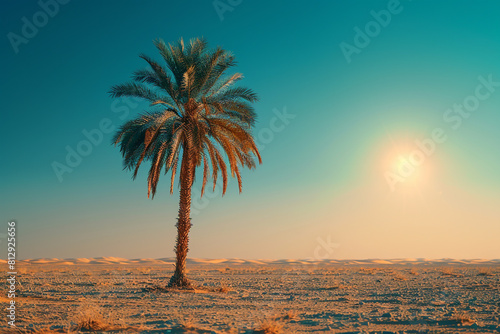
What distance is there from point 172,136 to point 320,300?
9986 mm

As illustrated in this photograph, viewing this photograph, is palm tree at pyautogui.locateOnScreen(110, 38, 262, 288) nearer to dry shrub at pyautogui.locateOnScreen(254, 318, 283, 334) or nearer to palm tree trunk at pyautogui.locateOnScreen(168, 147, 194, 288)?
palm tree trunk at pyautogui.locateOnScreen(168, 147, 194, 288)

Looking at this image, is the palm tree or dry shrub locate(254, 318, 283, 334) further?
the palm tree

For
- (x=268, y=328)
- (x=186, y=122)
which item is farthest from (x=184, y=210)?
(x=268, y=328)

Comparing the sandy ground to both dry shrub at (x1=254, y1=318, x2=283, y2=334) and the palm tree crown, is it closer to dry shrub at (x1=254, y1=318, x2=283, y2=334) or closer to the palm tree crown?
dry shrub at (x1=254, y1=318, x2=283, y2=334)

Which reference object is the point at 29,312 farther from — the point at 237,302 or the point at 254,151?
the point at 254,151

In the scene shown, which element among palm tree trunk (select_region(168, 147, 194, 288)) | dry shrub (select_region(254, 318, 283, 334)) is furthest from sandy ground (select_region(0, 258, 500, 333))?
palm tree trunk (select_region(168, 147, 194, 288))

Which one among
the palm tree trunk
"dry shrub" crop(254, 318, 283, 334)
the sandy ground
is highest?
the palm tree trunk

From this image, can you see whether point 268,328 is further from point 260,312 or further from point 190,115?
point 190,115

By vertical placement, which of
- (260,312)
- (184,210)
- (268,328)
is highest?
(184,210)

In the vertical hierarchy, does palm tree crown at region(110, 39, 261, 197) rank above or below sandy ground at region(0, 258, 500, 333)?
above

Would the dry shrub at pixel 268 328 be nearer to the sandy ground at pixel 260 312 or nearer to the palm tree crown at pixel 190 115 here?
the sandy ground at pixel 260 312

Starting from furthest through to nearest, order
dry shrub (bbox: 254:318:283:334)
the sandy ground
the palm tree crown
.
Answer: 1. the palm tree crown
2. the sandy ground
3. dry shrub (bbox: 254:318:283:334)

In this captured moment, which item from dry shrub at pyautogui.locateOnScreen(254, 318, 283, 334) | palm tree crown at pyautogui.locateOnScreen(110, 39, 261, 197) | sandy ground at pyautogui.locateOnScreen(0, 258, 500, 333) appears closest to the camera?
dry shrub at pyautogui.locateOnScreen(254, 318, 283, 334)

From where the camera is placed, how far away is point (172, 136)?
715 inches
